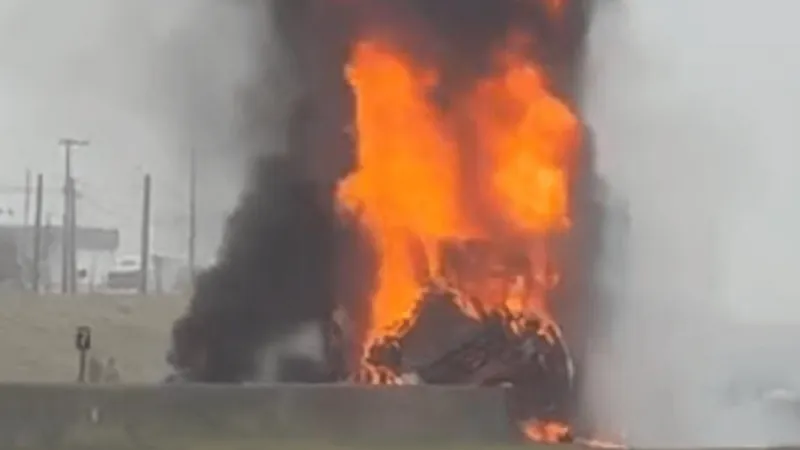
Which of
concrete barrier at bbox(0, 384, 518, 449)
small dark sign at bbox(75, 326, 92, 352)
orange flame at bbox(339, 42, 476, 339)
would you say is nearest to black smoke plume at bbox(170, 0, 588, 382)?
orange flame at bbox(339, 42, 476, 339)

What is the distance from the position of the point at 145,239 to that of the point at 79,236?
67.9 inches

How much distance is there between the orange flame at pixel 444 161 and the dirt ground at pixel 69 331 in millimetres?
4142

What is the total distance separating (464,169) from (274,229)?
2.97m

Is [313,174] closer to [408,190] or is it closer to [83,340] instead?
[408,190]

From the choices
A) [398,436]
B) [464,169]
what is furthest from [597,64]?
[398,436]

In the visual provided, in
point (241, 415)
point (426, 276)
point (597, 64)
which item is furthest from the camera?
point (597, 64)

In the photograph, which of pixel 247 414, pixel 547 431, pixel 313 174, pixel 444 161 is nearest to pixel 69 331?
pixel 313 174

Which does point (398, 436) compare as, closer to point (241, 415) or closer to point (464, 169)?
point (241, 415)

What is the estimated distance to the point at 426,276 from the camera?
2198 centimetres

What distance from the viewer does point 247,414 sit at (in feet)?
51.2

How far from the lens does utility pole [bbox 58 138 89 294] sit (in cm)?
2447

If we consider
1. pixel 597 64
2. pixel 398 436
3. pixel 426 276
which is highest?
pixel 597 64

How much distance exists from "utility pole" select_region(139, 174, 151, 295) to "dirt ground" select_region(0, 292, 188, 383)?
345 mm

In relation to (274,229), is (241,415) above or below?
below
